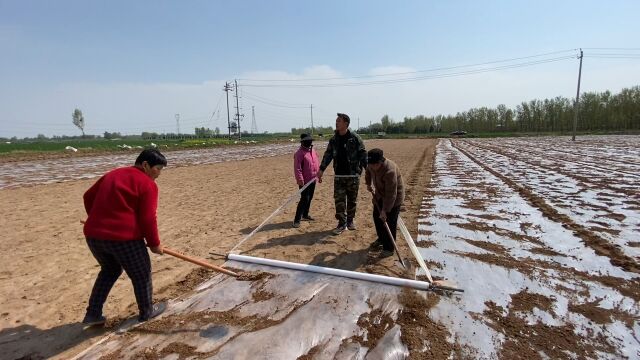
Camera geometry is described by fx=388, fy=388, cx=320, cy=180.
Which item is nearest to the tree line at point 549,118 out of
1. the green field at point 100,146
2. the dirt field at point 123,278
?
the green field at point 100,146

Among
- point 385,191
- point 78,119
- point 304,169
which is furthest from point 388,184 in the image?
point 78,119

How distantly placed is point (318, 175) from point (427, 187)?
5.86 metres

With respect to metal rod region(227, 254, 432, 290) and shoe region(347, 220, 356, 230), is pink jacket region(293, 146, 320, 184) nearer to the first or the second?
shoe region(347, 220, 356, 230)

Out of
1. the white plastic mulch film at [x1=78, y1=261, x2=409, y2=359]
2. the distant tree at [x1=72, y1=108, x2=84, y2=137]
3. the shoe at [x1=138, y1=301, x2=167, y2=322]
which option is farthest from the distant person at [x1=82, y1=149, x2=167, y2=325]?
the distant tree at [x1=72, y1=108, x2=84, y2=137]

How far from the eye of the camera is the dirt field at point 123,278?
12.0ft

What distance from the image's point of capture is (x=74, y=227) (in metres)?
7.15

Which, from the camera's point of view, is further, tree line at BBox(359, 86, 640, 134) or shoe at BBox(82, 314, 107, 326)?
tree line at BBox(359, 86, 640, 134)

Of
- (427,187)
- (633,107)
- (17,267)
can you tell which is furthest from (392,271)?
(633,107)

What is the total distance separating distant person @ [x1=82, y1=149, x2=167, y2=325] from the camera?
321 centimetres

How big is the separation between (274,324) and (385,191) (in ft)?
7.38

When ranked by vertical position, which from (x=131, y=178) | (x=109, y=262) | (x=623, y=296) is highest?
(x=131, y=178)

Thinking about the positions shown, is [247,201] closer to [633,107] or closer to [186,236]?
[186,236]

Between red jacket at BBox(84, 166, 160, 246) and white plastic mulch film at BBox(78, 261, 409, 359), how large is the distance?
0.91 metres

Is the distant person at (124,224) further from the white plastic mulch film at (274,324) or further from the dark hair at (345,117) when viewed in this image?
the dark hair at (345,117)
